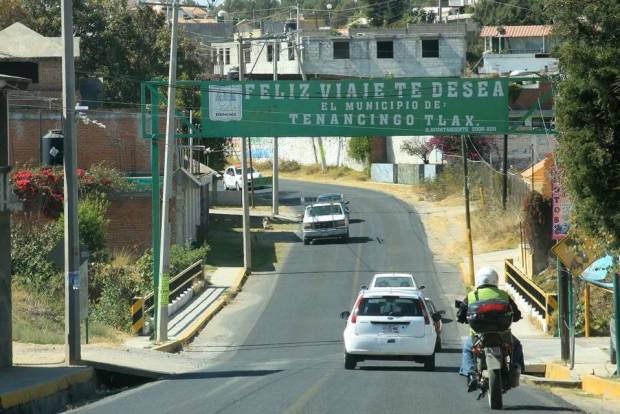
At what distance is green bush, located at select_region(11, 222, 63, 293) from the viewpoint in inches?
1297

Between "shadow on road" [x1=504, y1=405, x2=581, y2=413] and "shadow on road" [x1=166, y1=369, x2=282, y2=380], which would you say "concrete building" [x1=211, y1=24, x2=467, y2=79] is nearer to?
"shadow on road" [x1=166, y1=369, x2=282, y2=380]

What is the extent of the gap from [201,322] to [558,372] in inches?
685

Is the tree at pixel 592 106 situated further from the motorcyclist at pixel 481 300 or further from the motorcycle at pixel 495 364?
the motorcycle at pixel 495 364

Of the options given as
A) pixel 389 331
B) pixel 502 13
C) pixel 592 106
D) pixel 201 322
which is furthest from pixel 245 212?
pixel 502 13

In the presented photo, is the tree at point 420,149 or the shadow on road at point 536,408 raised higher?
the tree at point 420,149

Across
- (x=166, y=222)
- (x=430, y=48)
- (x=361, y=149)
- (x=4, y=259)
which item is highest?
(x=430, y=48)

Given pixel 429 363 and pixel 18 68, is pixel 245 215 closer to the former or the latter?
pixel 18 68

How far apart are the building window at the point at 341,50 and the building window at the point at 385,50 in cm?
258

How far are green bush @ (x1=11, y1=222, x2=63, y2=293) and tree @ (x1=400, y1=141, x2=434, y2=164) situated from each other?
41.2 metres

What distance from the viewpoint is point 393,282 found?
33656 mm

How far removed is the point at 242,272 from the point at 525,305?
14.4 metres

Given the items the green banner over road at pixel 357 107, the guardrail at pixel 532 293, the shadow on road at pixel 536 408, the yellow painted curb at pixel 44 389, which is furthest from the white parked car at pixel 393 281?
the shadow on road at pixel 536 408

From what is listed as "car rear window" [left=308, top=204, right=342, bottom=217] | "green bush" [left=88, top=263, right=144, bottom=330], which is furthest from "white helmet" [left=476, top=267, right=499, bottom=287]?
"car rear window" [left=308, top=204, right=342, bottom=217]

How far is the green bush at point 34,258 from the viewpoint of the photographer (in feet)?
108
